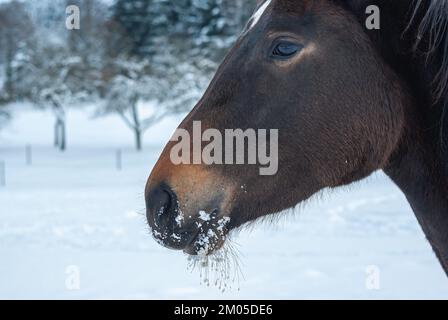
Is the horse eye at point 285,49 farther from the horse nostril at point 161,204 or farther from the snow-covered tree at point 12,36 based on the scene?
the snow-covered tree at point 12,36

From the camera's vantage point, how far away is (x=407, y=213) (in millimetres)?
9883

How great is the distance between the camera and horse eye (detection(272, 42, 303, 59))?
186 centimetres

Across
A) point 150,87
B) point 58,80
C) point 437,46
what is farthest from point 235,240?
point 58,80

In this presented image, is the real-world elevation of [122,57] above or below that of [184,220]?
below

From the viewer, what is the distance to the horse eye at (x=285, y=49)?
6.11ft

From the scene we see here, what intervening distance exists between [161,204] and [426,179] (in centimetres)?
100

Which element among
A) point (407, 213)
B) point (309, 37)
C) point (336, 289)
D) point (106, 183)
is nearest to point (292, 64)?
point (309, 37)

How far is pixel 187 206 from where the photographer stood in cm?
181

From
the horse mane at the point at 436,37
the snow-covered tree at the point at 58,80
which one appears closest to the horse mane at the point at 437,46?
the horse mane at the point at 436,37

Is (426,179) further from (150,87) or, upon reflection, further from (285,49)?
(150,87)

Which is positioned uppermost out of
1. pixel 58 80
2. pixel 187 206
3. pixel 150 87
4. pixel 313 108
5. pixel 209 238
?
pixel 313 108

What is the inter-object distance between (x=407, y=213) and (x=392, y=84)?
338 inches

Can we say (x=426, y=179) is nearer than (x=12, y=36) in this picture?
Yes

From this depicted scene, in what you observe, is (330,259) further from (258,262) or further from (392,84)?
(392,84)
